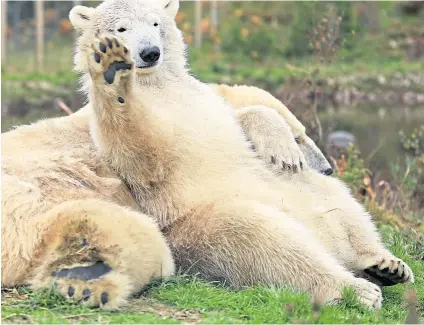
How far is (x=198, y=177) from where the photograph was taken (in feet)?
16.0

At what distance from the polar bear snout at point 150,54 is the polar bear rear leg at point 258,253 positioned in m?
1.06

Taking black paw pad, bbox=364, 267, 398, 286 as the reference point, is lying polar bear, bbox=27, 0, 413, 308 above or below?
above

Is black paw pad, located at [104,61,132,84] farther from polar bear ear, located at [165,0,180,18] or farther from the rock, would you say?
the rock

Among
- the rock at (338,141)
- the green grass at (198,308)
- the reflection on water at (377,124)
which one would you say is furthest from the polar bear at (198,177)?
the reflection on water at (377,124)

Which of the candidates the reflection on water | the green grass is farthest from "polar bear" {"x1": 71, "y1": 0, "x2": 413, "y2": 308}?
the reflection on water

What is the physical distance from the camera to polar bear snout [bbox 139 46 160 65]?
5.07 m

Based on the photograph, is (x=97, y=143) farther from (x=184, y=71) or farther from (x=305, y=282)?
(x=305, y=282)

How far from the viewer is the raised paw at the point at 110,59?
433 cm

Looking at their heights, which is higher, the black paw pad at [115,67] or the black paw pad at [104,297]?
the black paw pad at [115,67]

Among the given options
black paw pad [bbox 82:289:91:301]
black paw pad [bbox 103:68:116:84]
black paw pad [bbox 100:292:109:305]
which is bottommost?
black paw pad [bbox 100:292:109:305]

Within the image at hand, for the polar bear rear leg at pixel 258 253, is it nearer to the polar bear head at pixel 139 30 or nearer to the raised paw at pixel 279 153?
the raised paw at pixel 279 153

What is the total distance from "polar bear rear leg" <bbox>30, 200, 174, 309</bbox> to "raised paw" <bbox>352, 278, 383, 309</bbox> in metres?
1.21

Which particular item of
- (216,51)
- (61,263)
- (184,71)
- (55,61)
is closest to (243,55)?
(216,51)

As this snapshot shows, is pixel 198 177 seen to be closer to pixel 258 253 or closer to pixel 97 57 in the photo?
pixel 258 253
